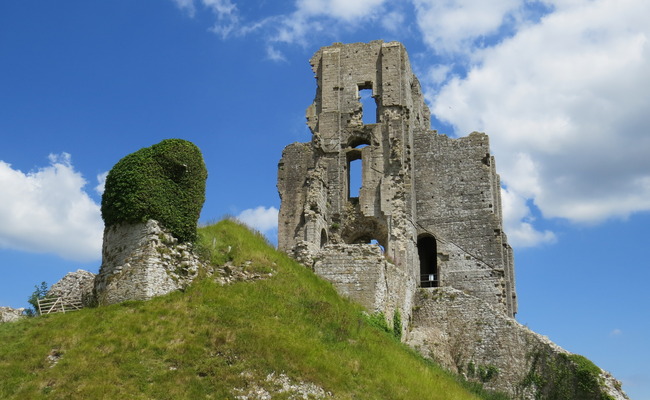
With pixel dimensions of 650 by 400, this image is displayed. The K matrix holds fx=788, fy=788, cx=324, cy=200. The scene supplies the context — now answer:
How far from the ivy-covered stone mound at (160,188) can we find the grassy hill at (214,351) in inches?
63.4

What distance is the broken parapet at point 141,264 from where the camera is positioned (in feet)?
64.8

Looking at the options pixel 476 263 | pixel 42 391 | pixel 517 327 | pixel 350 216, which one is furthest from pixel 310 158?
pixel 42 391

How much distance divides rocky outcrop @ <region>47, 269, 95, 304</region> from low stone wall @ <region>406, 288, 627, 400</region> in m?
10.7

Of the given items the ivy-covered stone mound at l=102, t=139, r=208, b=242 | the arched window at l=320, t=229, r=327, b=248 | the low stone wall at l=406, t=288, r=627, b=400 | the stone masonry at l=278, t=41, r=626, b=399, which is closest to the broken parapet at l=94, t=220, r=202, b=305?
the ivy-covered stone mound at l=102, t=139, r=208, b=242

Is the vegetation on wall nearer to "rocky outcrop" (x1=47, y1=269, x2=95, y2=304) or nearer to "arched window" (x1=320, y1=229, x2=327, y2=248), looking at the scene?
"arched window" (x1=320, y1=229, x2=327, y2=248)

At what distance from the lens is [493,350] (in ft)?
87.8

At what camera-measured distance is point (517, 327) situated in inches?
1059

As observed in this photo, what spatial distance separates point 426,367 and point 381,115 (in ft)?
46.9

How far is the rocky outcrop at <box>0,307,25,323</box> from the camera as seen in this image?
2091cm

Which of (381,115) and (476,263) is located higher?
(381,115)

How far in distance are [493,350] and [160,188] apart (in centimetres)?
1286

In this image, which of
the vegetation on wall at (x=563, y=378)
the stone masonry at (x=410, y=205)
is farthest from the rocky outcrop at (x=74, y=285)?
the vegetation on wall at (x=563, y=378)

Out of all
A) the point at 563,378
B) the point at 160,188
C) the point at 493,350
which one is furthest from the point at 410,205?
the point at 160,188

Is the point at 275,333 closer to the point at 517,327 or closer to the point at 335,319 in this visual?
the point at 335,319
